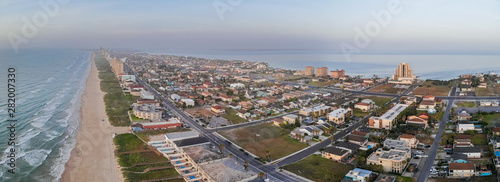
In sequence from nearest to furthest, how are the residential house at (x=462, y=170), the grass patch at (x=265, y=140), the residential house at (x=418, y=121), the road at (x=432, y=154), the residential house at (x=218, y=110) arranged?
the residential house at (x=462, y=170)
the road at (x=432, y=154)
the grass patch at (x=265, y=140)
the residential house at (x=418, y=121)
the residential house at (x=218, y=110)

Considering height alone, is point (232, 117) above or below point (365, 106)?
below

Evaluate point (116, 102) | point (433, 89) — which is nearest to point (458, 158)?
point (433, 89)

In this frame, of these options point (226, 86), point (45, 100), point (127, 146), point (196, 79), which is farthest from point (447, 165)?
point (196, 79)

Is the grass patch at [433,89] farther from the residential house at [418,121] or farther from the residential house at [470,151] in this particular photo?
the residential house at [470,151]

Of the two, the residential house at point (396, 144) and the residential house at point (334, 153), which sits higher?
the residential house at point (396, 144)

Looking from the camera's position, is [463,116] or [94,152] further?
[463,116]

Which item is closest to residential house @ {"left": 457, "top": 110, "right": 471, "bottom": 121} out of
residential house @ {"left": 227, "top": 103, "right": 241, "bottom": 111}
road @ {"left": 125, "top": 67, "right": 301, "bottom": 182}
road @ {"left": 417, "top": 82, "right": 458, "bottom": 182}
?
road @ {"left": 417, "top": 82, "right": 458, "bottom": 182}

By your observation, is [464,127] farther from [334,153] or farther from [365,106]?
[334,153]

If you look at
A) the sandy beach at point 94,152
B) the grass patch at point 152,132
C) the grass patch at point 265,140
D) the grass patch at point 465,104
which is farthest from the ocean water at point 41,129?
the grass patch at point 465,104
